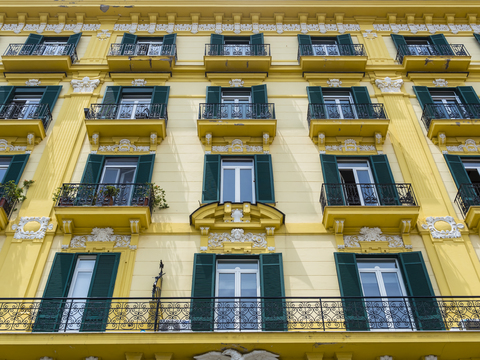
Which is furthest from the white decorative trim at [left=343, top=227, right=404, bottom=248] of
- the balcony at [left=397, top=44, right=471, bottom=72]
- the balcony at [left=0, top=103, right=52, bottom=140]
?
the balcony at [left=0, top=103, right=52, bottom=140]

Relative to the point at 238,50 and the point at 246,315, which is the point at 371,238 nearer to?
the point at 246,315

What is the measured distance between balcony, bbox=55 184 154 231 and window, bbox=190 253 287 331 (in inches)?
82.2

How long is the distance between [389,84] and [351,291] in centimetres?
901

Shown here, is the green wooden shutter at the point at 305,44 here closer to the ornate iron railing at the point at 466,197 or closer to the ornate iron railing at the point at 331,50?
the ornate iron railing at the point at 331,50

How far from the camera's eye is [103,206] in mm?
13164

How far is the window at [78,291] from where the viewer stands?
1123cm

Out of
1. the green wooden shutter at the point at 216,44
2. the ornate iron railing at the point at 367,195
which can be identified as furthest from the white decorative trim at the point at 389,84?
Answer: the green wooden shutter at the point at 216,44

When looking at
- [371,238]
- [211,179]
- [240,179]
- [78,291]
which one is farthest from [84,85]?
[371,238]

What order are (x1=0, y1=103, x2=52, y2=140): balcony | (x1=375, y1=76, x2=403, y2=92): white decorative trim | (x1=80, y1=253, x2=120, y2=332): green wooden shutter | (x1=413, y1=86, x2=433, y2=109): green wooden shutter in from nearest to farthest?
(x1=80, y1=253, x2=120, y2=332): green wooden shutter → (x1=0, y1=103, x2=52, y2=140): balcony → (x1=413, y1=86, x2=433, y2=109): green wooden shutter → (x1=375, y1=76, x2=403, y2=92): white decorative trim

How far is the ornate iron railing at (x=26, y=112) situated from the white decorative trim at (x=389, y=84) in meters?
11.6

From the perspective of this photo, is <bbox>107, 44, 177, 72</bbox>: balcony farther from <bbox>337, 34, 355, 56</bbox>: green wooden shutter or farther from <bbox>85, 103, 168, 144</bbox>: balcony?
<bbox>337, 34, 355, 56</bbox>: green wooden shutter

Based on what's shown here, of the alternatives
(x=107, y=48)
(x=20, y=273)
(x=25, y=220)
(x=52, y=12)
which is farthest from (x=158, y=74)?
(x=20, y=273)

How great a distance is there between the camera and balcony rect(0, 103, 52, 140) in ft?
51.1

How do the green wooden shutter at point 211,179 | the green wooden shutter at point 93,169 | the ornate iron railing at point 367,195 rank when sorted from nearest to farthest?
the ornate iron railing at point 367,195 < the green wooden shutter at point 211,179 < the green wooden shutter at point 93,169
